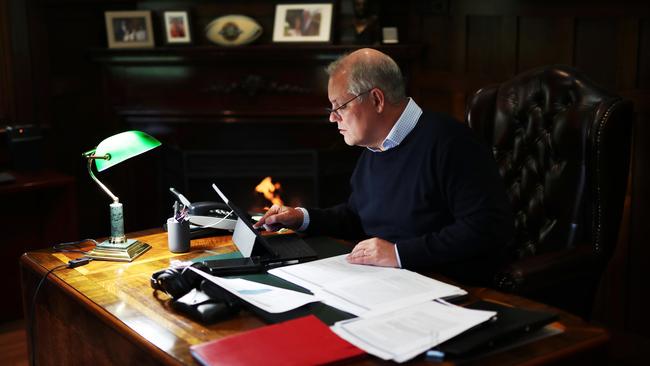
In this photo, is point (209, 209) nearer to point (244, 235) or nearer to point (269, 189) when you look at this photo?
point (244, 235)

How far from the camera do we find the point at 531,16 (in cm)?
335

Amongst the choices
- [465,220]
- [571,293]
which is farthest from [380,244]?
[571,293]

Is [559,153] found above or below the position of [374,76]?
below

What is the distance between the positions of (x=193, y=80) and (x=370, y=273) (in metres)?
2.44

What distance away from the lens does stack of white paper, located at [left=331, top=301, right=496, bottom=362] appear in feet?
4.92

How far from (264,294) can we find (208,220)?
60 centimetres

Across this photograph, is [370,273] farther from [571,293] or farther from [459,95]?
[459,95]

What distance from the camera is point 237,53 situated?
3994 millimetres

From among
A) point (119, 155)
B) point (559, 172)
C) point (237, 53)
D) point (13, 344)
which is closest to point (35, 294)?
point (119, 155)

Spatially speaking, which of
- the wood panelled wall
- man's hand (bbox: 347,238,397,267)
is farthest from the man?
A: the wood panelled wall

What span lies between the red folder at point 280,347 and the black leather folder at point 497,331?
6.9 inches

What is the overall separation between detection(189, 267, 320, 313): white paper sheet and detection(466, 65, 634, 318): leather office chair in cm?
55

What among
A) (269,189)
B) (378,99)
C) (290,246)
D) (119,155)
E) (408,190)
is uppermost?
(378,99)

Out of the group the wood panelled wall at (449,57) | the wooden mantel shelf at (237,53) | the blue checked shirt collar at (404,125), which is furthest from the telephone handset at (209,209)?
the wooden mantel shelf at (237,53)
